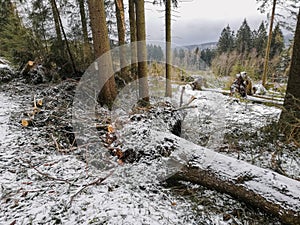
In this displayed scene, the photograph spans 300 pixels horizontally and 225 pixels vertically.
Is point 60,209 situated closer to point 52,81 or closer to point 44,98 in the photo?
point 44,98

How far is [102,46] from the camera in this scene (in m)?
4.00

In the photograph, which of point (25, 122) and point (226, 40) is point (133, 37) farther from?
point (226, 40)

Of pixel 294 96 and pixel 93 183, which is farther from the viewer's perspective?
pixel 294 96

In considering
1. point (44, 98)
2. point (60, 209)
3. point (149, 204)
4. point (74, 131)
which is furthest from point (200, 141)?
point (44, 98)

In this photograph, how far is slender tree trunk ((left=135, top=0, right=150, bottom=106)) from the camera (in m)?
4.73

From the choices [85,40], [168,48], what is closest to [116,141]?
[85,40]

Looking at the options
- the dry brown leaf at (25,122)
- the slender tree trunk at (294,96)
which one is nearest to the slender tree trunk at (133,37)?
the dry brown leaf at (25,122)

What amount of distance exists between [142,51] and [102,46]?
1.49 metres

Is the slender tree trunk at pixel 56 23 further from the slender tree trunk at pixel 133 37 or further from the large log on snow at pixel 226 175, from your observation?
the large log on snow at pixel 226 175

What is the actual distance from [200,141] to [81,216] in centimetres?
277

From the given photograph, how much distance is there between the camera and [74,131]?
10.8 feet

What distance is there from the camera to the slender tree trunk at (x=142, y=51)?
473cm

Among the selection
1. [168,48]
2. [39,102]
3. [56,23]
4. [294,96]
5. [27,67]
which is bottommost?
[39,102]

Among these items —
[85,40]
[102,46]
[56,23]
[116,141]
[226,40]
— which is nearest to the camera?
[116,141]
